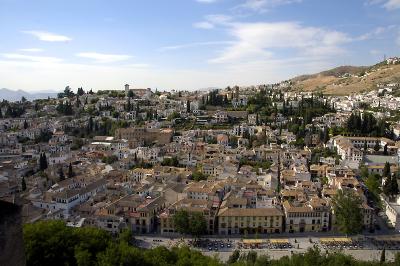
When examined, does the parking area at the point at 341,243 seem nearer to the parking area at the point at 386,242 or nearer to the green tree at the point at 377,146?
the parking area at the point at 386,242

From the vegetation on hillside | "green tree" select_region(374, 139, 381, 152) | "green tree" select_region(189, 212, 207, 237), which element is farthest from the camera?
"green tree" select_region(374, 139, 381, 152)

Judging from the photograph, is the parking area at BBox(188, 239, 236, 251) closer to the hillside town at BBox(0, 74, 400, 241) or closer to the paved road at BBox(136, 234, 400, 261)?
the paved road at BBox(136, 234, 400, 261)

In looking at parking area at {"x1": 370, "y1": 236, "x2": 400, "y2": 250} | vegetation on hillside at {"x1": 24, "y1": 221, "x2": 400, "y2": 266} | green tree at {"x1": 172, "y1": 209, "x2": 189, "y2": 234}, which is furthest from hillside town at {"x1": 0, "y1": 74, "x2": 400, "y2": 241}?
vegetation on hillside at {"x1": 24, "y1": 221, "x2": 400, "y2": 266}

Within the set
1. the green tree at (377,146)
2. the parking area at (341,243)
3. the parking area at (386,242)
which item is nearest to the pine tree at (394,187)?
the parking area at (386,242)

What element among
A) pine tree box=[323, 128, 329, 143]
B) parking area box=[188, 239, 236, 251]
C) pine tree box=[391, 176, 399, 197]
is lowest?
parking area box=[188, 239, 236, 251]

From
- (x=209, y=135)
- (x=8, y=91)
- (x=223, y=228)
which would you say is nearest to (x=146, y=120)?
(x=209, y=135)

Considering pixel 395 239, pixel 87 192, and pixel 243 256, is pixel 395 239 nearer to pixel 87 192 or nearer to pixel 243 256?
pixel 243 256
